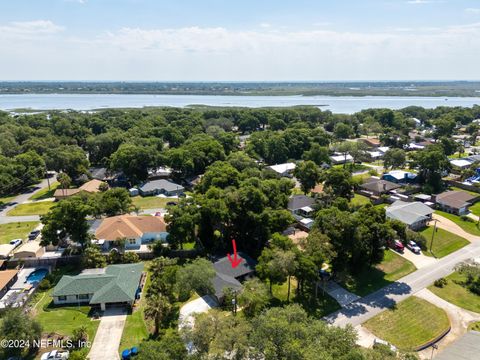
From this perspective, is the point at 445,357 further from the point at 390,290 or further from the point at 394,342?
the point at 390,290

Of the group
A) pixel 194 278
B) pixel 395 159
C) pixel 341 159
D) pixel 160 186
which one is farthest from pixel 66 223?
pixel 341 159

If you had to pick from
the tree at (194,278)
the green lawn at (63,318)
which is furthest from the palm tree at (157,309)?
the green lawn at (63,318)

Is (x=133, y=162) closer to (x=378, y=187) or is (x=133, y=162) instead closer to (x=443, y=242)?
(x=378, y=187)

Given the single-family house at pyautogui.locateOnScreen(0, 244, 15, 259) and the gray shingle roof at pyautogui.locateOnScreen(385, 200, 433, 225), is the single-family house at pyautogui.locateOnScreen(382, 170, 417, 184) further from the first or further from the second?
the single-family house at pyautogui.locateOnScreen(0, 244, 15, 259)

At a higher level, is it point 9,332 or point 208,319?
point 208,319

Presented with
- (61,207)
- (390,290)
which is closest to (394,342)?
(390,290)

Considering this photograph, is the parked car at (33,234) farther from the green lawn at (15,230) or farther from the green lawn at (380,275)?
the green lawn at (380,275)

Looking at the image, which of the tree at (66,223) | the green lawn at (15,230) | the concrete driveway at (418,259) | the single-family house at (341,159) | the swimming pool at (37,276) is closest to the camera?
the swimming pool at (37,276)
